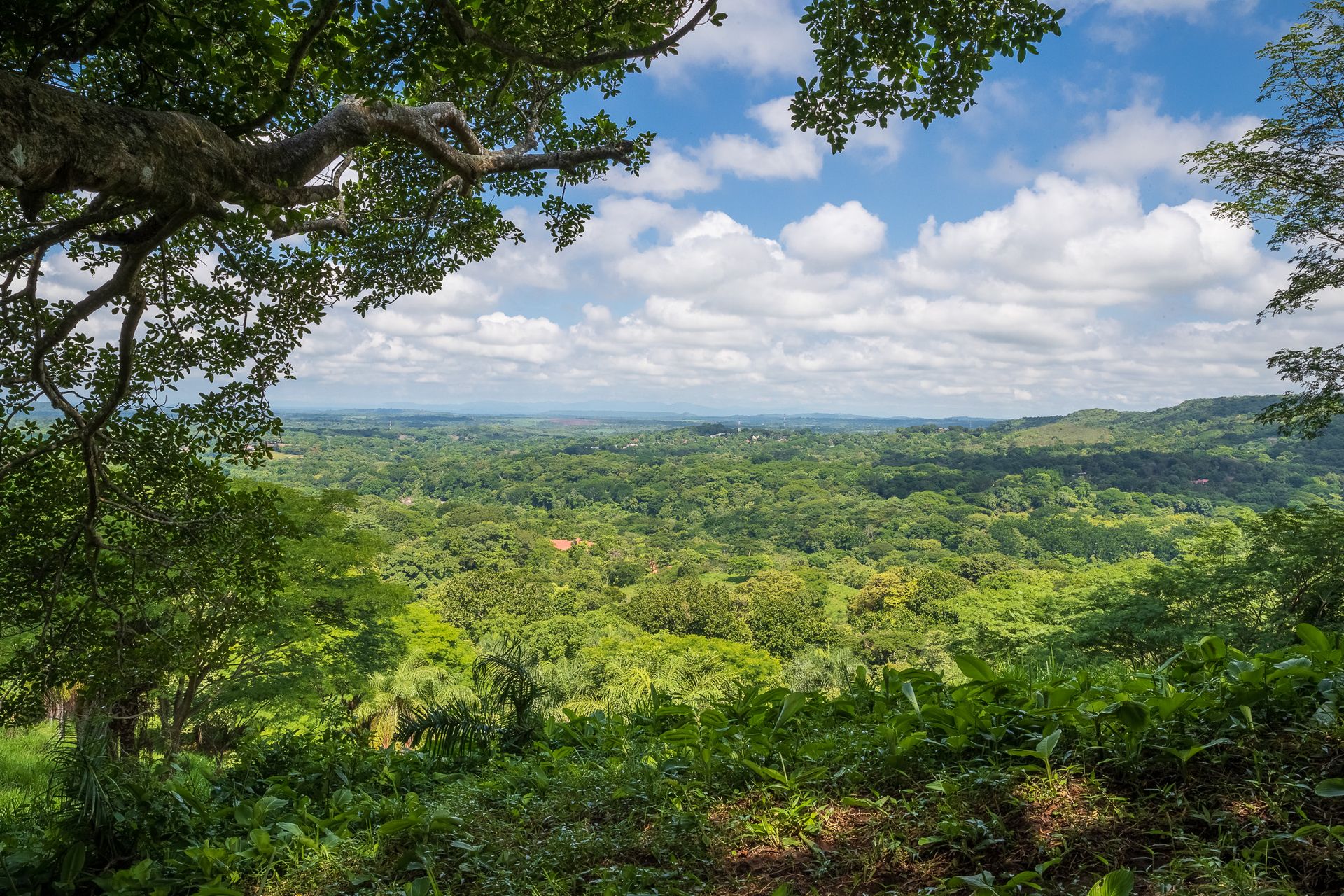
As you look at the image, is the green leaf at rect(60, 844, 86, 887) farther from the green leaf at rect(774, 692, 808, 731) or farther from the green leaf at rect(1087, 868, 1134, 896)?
the green leaf at rect(1087, 868, 1134, 896)

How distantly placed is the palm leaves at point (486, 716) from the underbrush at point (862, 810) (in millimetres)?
936

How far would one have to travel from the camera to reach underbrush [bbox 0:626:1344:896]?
1.55m

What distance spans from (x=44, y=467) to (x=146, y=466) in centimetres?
40


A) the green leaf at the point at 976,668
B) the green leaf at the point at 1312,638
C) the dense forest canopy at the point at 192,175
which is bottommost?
the green leaf at the point at 976,668

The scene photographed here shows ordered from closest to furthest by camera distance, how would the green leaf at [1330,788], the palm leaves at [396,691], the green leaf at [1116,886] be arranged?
1. the green leaf at [1116,886]
2. the green leaf at [1330,788]
3. the palm leaves at [396,691]

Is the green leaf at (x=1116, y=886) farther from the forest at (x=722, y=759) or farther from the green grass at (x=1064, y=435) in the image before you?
the green grass at (x=1064, y=435)

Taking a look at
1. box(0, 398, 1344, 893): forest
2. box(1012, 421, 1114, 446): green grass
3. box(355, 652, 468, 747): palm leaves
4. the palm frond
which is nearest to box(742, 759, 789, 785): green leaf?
box(0, 398, 1344, 893): forest

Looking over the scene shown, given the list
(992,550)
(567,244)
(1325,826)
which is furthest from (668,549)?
(1325,826)

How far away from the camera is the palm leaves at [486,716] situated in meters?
3.79

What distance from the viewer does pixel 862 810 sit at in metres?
1.99

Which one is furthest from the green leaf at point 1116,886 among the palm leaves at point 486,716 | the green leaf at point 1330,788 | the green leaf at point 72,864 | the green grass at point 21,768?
the green grass at point 21,768

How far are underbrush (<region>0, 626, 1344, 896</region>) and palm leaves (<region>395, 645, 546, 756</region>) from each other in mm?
936

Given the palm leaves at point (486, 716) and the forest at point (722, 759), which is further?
the palm leaves at point (486, 716)

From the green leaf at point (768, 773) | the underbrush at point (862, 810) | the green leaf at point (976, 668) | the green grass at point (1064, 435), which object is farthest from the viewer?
the green grass at point (1064, 435)
